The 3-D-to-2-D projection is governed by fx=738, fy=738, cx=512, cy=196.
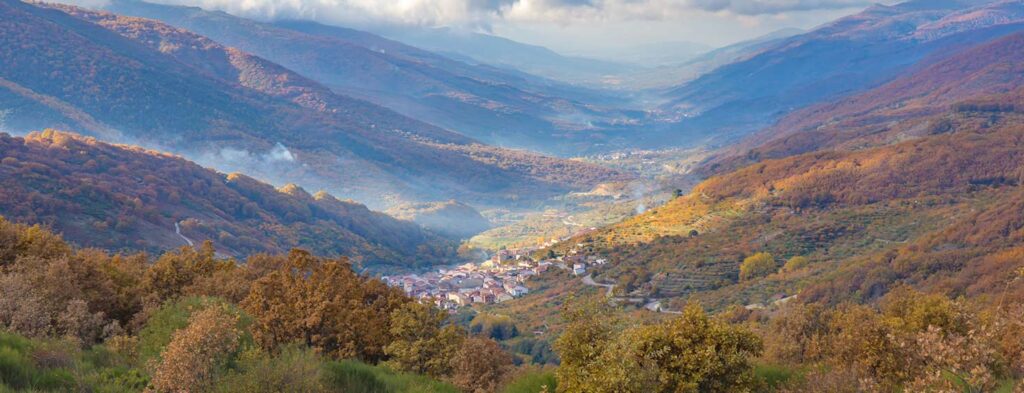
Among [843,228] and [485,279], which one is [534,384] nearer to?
[843,228]

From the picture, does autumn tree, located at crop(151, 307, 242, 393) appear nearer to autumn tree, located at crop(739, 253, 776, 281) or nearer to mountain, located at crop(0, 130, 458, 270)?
mountain, located at crop(0, 130, 458, 270)

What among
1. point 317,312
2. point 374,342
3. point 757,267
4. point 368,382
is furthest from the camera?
point 757,267

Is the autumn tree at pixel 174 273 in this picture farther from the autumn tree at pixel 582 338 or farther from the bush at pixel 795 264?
the bush at pixel 795 264

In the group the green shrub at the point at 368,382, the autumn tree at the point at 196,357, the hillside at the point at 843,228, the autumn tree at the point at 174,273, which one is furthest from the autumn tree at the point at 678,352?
the hillside at the point at 843,228

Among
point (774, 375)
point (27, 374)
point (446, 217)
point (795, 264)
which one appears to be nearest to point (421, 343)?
point (774, 375)

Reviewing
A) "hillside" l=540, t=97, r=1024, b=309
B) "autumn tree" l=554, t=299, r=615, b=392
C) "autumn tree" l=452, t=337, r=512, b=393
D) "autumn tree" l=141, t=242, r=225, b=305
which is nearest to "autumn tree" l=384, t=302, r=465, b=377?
"autumn tree" l=452, t=337, r=512, b=393

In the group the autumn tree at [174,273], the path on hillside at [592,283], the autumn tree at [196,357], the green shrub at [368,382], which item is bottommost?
the path on hillside at [592,283]
